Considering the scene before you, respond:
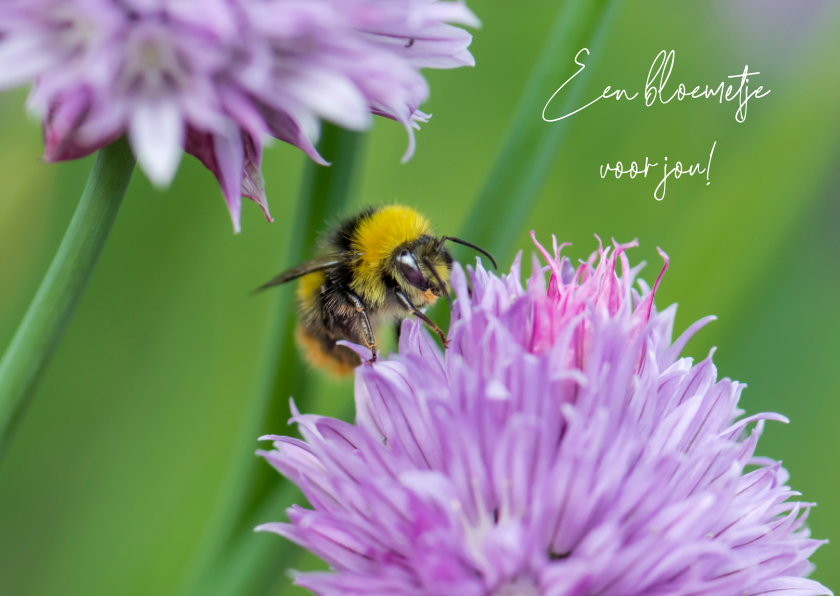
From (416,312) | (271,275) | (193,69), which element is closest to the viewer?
(193,69)

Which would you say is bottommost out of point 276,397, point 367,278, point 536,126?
point 276,397

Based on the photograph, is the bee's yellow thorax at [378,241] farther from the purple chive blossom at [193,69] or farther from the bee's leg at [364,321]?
the purple chive blossom at [193,69]

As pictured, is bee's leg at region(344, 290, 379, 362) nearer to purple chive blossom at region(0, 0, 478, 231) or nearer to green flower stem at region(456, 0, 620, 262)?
green flower stem at region(456, 0, 620, 262)

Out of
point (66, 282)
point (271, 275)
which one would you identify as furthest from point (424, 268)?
point (271, 275)

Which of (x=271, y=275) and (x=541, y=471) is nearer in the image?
(x=541, y=471)

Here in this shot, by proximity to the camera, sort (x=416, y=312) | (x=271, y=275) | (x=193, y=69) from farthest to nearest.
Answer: (x=271, y=275)
(x=416, y=312)
(x=193, y=69)

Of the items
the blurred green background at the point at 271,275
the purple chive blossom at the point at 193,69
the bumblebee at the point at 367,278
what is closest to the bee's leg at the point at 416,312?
the bumblebee at the point at 367,278

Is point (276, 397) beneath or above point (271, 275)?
beneath

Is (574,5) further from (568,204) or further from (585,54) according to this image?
(568,204)

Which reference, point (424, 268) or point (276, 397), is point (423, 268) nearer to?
point (424, 268)
